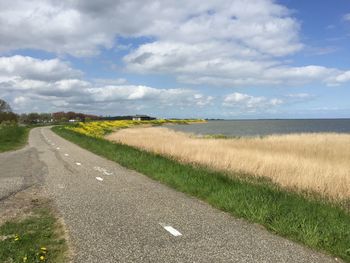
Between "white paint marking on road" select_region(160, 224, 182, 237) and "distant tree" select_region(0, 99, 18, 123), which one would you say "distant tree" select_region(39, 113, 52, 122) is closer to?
"distant tree" select_region(0, 99, 18, 123)

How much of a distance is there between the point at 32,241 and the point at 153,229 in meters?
1.96

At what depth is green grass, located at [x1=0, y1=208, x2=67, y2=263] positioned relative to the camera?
18.6ft

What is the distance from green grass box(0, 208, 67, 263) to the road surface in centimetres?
26

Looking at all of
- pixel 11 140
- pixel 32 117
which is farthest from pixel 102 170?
pixel 32 117

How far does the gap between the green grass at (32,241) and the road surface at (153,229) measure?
0.86ft

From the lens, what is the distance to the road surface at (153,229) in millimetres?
5820

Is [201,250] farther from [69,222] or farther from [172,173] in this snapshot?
[172,173]

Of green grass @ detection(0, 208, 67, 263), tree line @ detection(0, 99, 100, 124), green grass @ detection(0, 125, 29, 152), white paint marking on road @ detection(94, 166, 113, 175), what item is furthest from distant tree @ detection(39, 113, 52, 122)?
green grass @ detection(0, 208, 67, 263)

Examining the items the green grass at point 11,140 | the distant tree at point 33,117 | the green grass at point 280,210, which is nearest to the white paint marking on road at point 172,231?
the green grass at point 280,210

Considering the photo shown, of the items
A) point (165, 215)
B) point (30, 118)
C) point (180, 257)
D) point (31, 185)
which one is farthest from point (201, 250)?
point (30, 118)

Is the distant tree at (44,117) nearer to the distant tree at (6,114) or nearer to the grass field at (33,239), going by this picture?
the distant tree at (6,114)

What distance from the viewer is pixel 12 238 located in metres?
6.58

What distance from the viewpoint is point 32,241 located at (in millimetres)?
6410

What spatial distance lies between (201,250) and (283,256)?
115 cm
